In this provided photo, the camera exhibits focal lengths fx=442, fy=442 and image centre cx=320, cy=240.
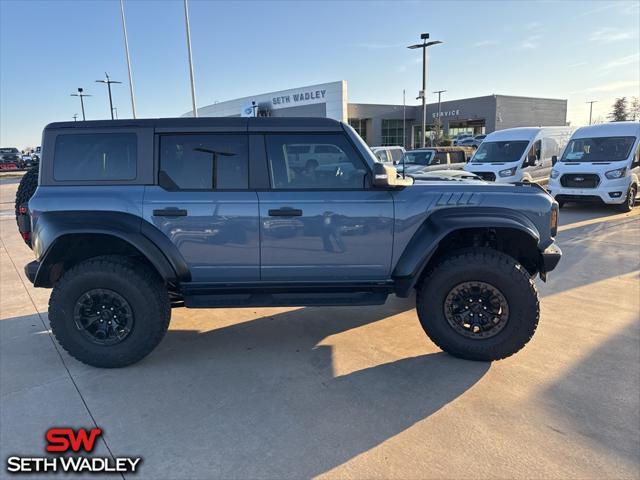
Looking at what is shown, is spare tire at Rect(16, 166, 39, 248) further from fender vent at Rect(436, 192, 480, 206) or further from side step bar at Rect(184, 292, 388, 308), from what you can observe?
fender vent at Rect(436, 192, 480, 206)

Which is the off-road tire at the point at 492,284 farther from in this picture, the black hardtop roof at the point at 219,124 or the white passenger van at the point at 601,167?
the white passenger van at the point at 601,167

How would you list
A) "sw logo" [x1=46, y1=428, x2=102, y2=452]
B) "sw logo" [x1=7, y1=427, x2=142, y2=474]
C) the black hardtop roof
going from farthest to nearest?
the black hardtop roof → "sw logo" [x1=46, y1=428, x2=102, y2=452] → "sw logo" [x1=7, y1=427, x2=142, y2=474]

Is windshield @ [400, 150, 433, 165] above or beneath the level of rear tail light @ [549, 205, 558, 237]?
above

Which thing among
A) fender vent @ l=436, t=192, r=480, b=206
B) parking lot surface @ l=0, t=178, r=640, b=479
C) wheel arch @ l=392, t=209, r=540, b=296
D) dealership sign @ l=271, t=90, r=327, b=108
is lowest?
parking lot surface @ l=0, t=178, r=640, b=479

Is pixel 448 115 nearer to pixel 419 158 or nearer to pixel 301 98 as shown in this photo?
pixel 301 98

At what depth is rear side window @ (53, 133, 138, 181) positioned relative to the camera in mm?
3557

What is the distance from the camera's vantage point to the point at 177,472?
2406 millimetres

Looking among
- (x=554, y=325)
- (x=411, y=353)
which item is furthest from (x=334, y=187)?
(x=554, y=325)

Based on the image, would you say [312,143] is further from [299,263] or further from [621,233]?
[621,233]

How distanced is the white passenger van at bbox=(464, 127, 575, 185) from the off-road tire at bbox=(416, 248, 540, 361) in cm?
1008

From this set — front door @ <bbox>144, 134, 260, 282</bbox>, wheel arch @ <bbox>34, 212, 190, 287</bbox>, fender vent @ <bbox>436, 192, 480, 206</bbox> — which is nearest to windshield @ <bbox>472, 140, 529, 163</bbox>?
fender vent @ <bbox>436, 192, 480, 206</bbox>

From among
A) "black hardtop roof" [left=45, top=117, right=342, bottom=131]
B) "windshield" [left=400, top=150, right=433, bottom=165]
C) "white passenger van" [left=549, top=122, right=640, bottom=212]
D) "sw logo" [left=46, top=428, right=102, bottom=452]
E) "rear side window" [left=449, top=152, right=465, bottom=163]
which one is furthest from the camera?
"rear side window" [left=449, top=152, right=465, bottom=163]

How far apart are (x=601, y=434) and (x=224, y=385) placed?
2.50 meters

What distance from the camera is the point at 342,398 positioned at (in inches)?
121
